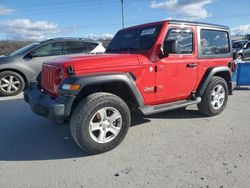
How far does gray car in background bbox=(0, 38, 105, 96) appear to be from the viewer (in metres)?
7.22

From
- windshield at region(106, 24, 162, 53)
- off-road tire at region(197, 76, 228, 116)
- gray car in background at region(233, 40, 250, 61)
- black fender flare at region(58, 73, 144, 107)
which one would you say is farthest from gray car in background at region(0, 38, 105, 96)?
gray car in background at region(233, 40, 250, 61)

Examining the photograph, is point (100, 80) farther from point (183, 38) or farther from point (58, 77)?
point (183, 38)

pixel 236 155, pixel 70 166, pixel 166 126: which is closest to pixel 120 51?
pixel 166 126

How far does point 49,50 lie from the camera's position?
7.64m

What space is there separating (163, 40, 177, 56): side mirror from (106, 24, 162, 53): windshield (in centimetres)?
A: 23

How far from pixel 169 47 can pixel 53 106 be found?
6.40 feet

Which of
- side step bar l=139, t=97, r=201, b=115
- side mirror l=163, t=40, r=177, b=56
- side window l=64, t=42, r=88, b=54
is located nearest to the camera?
side mirror l=163, t=40, r=177, b=56

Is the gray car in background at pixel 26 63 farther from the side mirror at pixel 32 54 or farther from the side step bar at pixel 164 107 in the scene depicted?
the side step bar at pixel 164 107

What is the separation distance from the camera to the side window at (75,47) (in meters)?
7.91

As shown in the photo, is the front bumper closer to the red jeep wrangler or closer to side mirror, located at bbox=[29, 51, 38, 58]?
the red jeep wrangler

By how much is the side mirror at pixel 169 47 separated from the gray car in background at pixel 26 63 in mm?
4523

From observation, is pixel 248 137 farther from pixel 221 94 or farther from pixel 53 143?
pixel 53 143

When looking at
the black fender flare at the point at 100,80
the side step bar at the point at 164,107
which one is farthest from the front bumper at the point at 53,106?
the side step bar at the point at 164,107

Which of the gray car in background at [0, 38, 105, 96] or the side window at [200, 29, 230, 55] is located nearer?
the side window at [200, 29, 230, 55]
